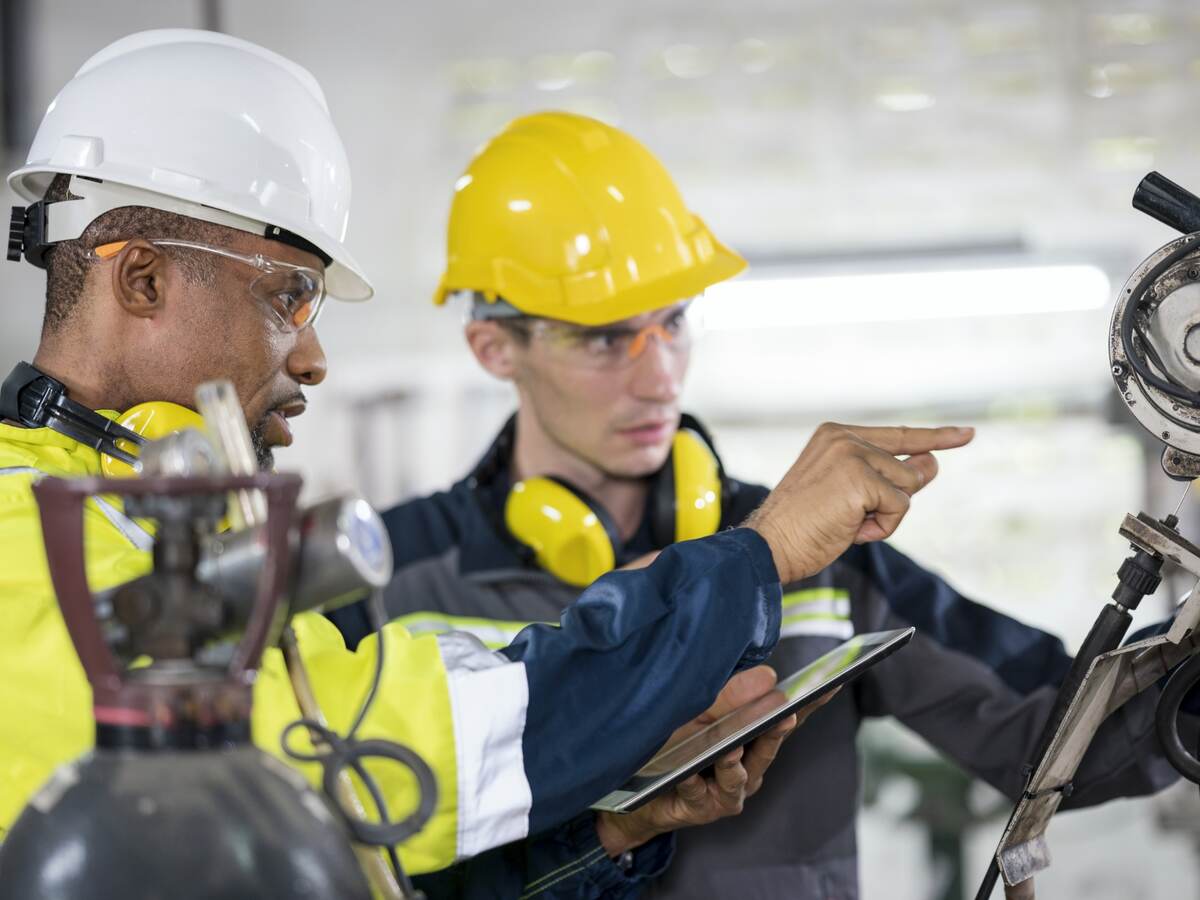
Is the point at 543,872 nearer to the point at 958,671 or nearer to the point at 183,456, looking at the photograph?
the point at 958,671

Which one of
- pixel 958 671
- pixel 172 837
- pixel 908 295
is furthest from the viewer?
pixel 908 295

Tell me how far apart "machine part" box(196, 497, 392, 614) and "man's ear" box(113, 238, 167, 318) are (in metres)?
0.68

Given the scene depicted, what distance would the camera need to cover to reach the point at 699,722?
170 cm

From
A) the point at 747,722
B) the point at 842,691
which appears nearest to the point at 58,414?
the point at 747,722

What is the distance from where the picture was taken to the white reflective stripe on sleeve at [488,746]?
121cm

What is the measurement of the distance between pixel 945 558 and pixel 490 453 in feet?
8.89

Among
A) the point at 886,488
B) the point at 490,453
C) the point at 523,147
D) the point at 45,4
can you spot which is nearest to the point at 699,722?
the point at 886,488

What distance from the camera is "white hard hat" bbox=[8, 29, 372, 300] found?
1546 millimetres

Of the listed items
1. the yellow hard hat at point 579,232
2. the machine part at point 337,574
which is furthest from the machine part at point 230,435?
→ the yellow hard hat at point 579,232

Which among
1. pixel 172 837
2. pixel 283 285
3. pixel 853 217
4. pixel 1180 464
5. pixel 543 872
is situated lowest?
pixel 543 872

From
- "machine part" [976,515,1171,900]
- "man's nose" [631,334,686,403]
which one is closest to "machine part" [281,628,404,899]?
"machine part" [976,515,1171,900]

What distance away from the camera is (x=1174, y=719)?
147cm

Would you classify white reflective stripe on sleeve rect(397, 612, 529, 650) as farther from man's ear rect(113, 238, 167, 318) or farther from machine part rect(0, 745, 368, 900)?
machine part rect(0, 745, 368, 900)

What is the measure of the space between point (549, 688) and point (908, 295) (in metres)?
3.53
